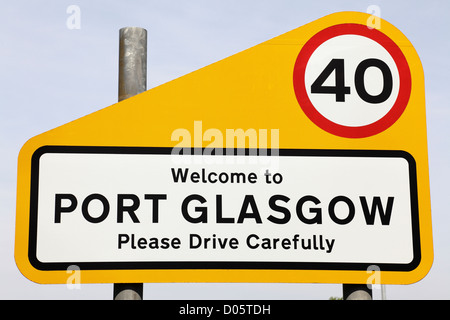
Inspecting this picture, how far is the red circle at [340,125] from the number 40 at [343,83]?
69 millimetres

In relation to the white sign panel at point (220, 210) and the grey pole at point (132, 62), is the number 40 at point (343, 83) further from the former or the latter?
the grey pole at point (132, 62)

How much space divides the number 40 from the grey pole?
3.23ft

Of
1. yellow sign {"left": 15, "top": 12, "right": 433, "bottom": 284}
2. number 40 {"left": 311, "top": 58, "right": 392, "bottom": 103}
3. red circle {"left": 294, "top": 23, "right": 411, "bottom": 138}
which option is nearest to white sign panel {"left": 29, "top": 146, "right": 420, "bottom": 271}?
yellow sign {"left": 15, "top": 12, "right": 433, "bottom": 284}

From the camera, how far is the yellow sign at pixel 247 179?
2504mm

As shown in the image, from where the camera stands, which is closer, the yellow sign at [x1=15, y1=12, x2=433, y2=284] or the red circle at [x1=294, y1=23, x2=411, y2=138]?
the yellow sign at [x1=15, y1=12, x2=433, y2=284]

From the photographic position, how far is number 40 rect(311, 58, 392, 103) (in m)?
2.74

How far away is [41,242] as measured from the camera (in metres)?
2.49

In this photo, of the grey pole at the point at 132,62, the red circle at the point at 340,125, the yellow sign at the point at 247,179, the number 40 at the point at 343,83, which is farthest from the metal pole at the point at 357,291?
the grey pole at the point at 132,62

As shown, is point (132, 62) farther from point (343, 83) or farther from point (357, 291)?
point (357, 291)

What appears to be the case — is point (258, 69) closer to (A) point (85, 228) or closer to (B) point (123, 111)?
(B) point (123, 111)

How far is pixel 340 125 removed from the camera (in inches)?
106

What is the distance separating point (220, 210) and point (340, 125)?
0.83m

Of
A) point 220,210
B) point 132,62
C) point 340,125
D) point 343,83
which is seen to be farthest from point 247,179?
point 132,62

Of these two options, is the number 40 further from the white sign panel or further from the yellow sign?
the white sign panel
